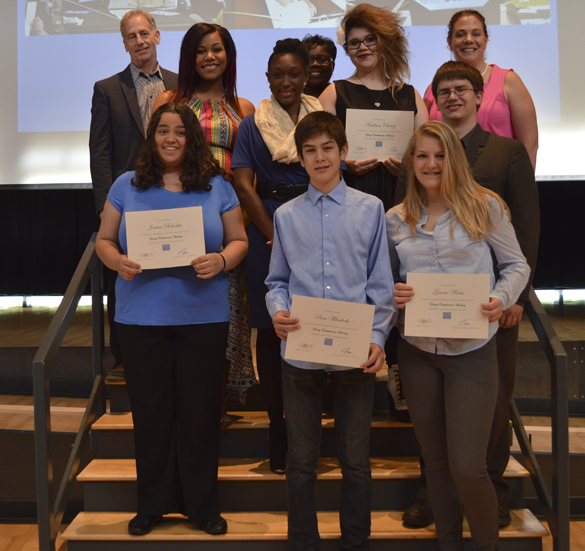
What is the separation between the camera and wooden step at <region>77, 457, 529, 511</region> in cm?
239

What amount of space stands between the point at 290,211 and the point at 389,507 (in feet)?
4.39

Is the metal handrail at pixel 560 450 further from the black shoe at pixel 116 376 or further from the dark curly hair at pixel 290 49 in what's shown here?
the black shoe at pixel 116 376

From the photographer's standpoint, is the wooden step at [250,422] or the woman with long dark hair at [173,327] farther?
the wooden step at [250,422]

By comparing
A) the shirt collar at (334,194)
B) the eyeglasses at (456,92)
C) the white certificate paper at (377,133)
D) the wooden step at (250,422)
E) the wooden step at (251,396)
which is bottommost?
the wooden step at (250,422)

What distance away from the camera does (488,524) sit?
1823 millimetres

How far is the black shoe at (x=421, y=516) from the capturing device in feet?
7.28

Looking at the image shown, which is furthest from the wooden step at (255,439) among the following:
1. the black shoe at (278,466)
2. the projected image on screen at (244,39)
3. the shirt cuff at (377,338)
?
the projected image on screen at (244,39)

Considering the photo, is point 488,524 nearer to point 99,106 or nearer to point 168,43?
point 99,106

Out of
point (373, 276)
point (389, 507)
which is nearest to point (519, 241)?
point (373, 276)

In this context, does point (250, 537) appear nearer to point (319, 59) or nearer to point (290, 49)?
point (290, 49)

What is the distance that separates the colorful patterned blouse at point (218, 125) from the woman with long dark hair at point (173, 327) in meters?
0.31

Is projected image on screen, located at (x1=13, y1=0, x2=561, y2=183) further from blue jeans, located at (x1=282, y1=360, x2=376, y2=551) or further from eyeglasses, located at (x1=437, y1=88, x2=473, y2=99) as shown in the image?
blue jeans, located at (x1=282, y1=360, x2=376, y2=551)

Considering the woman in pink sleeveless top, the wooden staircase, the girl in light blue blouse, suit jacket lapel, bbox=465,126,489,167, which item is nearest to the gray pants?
the girl in light blue blouse

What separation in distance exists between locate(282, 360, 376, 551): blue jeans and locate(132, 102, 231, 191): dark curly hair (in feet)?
2.45
